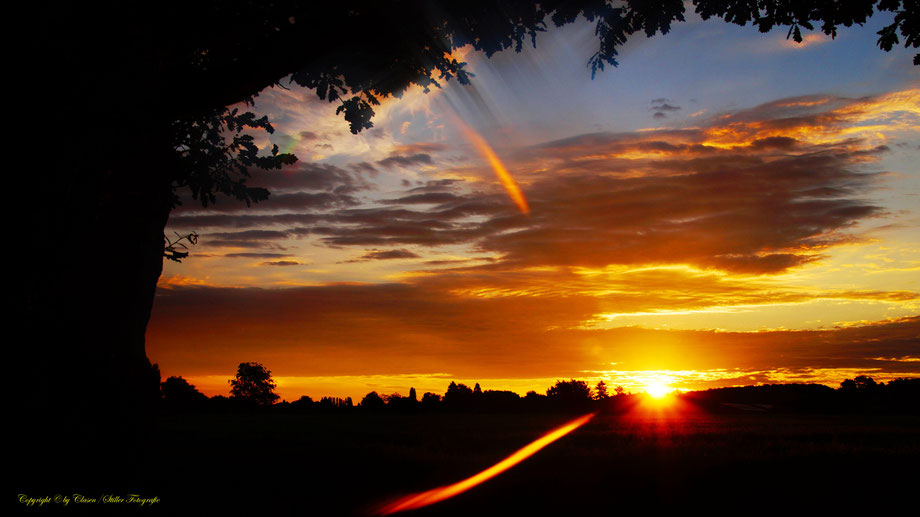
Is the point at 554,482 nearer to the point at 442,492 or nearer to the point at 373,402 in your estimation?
the point at 442,492

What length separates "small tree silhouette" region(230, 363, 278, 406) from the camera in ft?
342

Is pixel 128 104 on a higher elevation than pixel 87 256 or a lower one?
higher

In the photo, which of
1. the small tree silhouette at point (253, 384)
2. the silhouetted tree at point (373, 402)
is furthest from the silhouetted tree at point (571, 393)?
the small tree silhouette at point (253, 384)

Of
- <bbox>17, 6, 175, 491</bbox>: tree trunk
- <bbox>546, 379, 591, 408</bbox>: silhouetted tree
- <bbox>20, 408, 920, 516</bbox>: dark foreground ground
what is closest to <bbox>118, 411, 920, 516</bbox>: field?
<bbox>20, 408, 920, 516</bbox>: dark foreground ground

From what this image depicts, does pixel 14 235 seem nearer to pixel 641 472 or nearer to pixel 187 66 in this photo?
pixel 187 66

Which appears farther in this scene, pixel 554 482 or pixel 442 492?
pixel 554 482

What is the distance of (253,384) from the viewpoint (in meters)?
105

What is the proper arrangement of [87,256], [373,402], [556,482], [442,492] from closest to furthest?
1. [87,256]
2. [442,492]
3. [556,482]
4. [373,402]

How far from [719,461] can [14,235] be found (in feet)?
44.8

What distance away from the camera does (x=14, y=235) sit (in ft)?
21.5

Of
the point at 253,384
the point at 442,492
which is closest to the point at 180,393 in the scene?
the point at 253,384

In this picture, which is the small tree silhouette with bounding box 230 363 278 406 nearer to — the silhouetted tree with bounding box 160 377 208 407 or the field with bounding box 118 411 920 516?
the silhouetted tree with bounding box 160 377 208 407

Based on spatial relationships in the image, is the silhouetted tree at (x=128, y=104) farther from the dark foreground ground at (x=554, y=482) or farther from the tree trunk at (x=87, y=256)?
the dark foreground ground at (x=554, y=482)

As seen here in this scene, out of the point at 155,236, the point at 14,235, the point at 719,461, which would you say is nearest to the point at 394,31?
the point at 155,236
